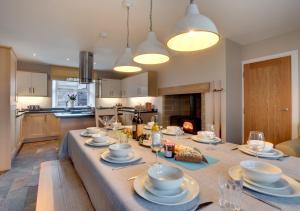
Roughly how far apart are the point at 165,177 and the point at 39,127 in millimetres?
5213

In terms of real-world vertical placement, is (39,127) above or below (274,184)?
below

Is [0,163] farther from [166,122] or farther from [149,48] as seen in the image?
[166,122]

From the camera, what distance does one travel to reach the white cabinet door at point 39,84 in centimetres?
501

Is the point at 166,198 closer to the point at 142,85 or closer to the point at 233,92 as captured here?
the point at 233,92

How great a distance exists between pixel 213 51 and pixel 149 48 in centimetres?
217

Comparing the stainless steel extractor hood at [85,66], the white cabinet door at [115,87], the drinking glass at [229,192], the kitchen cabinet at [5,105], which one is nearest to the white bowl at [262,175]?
the drinking glass at [229,192]

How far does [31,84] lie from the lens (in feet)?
16.3

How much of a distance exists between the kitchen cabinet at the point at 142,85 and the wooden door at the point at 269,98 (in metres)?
2.40

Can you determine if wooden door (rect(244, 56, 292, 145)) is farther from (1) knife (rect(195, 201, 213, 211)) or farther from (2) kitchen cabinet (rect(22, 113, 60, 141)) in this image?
(2) kitchen cabinet (rect(22, 113, 60, 141))

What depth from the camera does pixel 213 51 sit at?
3.26m

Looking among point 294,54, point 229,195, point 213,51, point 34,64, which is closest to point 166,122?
point 213,51

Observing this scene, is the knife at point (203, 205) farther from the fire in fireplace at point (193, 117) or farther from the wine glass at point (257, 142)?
the fire in fireplace at point (193, 117)

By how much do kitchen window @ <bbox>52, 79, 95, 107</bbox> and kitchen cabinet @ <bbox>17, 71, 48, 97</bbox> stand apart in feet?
1.33

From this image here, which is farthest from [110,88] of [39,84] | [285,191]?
[285,191]
